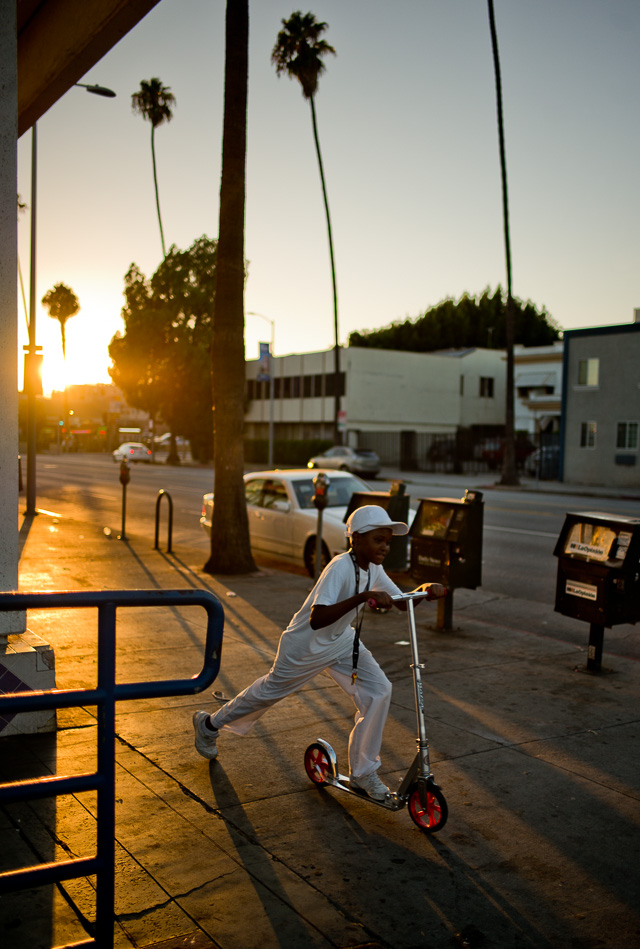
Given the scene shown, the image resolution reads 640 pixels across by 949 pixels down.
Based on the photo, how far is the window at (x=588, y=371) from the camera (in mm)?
36625

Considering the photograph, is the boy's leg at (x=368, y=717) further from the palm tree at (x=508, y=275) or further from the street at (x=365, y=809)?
the palm tree at (x=508, y=275)

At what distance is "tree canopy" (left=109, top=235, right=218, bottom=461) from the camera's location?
173ft

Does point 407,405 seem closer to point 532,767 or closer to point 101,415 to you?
point 101,415

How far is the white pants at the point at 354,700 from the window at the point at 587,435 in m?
34.5

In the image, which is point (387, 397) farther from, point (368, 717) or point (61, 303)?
point (368, 717)

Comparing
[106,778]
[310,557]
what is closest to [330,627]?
[106,778]

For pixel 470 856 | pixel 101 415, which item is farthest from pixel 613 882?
pixel 101 415

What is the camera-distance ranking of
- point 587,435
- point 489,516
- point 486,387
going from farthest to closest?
1. point 486,387
2. point 587,435
3. point 489,516

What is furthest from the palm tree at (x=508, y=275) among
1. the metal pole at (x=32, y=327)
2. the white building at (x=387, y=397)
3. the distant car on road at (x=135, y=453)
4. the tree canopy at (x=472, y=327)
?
the tree canopy at (x=472, y=327)

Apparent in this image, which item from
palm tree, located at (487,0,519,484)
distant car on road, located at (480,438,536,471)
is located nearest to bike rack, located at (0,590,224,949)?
palm tree, located at (487,0,519,484)

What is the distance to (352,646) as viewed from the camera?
4.55 metres

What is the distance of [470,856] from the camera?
12.9 feet

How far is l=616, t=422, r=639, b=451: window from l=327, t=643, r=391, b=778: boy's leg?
3342 centimetres

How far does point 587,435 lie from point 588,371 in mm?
2824
